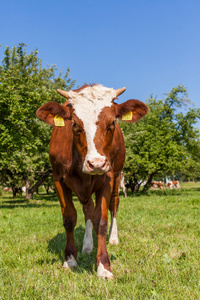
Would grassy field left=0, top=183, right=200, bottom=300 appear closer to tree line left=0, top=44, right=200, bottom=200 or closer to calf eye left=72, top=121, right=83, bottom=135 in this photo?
calf eye left=72, top=121, right=83, bottom=135

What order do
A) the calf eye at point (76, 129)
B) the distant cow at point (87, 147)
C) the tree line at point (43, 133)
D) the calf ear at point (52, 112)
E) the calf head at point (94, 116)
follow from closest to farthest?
the calf head at point (94, 116), the distant cow at point (87, 147), the calf eye at point (76, 129), the calf ear at point (52, 112), the tree line at point (43, 133)

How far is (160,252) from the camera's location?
4191mm

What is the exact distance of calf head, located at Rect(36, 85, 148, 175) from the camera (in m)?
2.97

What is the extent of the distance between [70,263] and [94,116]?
2124 mm

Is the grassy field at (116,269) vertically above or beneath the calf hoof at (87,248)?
above

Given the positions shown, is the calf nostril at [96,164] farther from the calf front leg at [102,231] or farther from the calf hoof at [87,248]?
the calf hoof at [87,248]

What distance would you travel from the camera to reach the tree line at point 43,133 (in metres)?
14.0

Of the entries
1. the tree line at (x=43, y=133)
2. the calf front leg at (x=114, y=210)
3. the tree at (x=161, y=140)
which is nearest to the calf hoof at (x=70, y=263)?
the calf front leg at (x=114, y=210)

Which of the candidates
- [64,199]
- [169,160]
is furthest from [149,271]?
[169,160]

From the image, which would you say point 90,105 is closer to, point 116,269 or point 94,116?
point 94,116

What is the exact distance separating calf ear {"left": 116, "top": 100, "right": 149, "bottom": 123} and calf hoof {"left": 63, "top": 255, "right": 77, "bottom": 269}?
2.11m

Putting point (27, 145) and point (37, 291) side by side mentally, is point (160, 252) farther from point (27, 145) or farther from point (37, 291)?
point (27, 145)

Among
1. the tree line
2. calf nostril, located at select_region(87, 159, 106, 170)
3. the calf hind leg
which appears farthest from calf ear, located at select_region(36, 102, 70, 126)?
the tree line

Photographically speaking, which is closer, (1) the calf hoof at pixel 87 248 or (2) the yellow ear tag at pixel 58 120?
(2) the yellow ear tag at pixel 58 120
